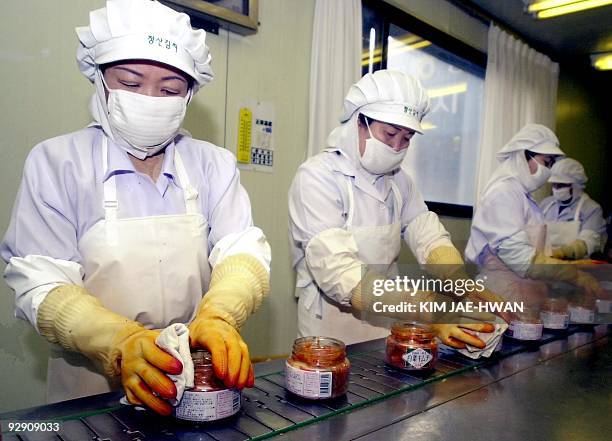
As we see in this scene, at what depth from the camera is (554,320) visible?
1568mm

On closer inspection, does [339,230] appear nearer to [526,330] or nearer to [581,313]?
[526,330]

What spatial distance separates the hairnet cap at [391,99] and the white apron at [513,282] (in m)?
0.65

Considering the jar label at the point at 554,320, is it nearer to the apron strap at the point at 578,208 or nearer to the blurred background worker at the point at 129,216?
the blurred background worker at the point at 129,216

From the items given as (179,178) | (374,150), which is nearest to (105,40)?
(179,178)

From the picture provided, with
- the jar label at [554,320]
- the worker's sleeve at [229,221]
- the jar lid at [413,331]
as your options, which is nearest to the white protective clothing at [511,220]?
the jar label at [554,320]

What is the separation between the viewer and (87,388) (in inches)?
45.2

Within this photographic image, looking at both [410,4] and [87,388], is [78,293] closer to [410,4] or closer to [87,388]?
[87,388]

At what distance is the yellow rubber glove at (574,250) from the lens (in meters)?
3.24

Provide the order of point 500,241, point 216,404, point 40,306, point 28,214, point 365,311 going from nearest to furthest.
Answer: point 216,404
point 40,306
point 28,214
point 365,311
point 500,241

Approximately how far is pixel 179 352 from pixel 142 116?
0.62 metres

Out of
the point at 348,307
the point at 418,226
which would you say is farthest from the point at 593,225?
the point at 348,307

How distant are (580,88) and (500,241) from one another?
4528 millimetres

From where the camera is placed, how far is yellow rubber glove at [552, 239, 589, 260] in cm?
324

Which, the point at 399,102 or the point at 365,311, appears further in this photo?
the point at 399,102
